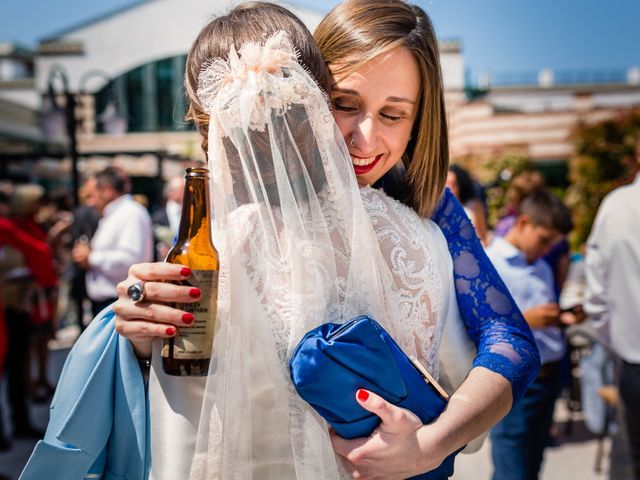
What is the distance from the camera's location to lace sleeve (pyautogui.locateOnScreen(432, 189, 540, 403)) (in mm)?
1272

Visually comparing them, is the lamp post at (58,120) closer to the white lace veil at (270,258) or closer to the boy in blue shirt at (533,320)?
the boy in blue shirt at (533,320)

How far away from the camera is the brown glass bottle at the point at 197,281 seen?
1105 millimetres

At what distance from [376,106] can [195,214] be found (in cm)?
44

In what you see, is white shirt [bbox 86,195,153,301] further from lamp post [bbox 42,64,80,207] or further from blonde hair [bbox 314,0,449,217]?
blonde hair [bbox 314,0,449,217]

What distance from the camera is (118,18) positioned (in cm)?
1928

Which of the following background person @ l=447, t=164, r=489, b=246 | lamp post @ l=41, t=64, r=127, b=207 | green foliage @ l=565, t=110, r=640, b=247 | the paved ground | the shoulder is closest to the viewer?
the shoulder

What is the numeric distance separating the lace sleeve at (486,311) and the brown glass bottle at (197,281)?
57 cm

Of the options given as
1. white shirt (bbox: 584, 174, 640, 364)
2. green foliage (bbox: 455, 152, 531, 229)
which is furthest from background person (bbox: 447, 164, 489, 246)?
green foliage (bbox: 455, 152, 531, 229)

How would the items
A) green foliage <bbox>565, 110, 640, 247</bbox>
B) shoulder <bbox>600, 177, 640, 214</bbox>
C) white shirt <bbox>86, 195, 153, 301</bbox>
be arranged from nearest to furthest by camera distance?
shoulder <bbox>600, 177, 640, 214</bbox> < white shirt <bbox>86, 195, 153, 301</bbox> < green foliage <bbox>565, 110, 640, 247</bbox>

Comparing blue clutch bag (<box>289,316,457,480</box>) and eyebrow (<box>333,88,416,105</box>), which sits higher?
eyebrow (<box>333,88,416,105</box>)

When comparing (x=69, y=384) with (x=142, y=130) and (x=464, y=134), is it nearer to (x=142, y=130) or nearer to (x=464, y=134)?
(x=464, y=134)

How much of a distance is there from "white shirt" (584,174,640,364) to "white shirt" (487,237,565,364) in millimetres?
320

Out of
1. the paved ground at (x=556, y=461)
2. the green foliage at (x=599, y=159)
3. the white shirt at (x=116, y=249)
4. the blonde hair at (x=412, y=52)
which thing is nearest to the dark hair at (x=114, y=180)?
the white shirt at (x=116, y=249)

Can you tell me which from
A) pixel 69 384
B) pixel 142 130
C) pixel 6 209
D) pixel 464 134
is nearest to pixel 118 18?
pixel 142 130
